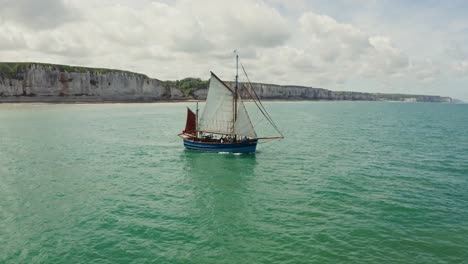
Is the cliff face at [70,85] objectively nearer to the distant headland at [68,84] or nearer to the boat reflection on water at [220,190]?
the distant headland at [68,84]

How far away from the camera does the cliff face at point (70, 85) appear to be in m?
135

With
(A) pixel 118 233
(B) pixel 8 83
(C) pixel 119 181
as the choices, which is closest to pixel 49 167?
(C) pixel 119 181

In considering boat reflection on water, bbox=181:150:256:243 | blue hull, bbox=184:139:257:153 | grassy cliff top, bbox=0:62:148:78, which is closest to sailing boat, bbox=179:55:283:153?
blue hull, bbox=184:139:257:153

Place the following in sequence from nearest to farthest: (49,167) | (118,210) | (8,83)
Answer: (118,210) → (49,167) → (8,83)

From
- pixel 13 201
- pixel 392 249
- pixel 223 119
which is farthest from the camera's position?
pixel 223 119

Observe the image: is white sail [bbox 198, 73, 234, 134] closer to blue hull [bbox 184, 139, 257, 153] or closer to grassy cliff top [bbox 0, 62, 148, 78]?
blue hull [bbox 184, 139, 257, 153]

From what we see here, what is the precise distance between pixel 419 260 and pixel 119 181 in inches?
1018

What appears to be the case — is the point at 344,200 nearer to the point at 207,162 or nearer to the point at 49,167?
the point at 207,162

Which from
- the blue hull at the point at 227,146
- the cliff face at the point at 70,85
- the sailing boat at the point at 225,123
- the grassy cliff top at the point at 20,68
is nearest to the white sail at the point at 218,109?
the sailing boat at the point at 225,123

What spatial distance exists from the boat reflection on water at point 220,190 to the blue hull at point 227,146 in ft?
2.92

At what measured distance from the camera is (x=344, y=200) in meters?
25.4

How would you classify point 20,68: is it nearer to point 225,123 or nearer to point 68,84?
point 68,84

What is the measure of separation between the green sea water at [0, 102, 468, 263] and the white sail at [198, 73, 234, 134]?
178 inches

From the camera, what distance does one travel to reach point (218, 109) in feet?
151
